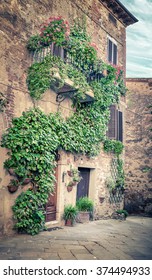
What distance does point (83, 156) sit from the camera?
28.6 ft

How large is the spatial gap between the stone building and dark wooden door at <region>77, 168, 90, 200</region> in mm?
36

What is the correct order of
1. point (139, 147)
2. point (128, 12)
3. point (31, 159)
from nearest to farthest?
point (31, 159), point (128, 12), point (139, 147)

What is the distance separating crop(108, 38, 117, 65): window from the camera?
1086 centimetres

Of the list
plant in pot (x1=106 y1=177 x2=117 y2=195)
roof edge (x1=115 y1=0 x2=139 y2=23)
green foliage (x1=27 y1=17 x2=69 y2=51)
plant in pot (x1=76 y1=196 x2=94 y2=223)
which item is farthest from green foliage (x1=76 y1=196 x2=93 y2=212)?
roof edge (x1=115 y1=0 x2=139 y2=23)

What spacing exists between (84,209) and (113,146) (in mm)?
2969

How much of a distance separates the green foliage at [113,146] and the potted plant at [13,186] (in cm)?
461

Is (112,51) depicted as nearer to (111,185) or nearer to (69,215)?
(111,185)

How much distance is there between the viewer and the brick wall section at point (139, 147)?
1299 cm

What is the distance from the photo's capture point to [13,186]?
5.92 metres

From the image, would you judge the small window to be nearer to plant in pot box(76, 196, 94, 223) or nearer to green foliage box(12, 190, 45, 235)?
plant in pot box(76, 196, 94, 223)

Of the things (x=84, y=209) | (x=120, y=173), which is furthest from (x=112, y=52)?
(x=84, y=209)

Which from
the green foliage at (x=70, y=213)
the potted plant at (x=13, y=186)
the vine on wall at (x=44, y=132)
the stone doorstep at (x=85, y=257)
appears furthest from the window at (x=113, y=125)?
the stone doorstep at (x=85, y=257)

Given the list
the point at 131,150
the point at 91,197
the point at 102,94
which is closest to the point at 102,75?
the point at 102,94

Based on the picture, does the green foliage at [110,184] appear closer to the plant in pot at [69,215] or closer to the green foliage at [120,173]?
the green foliage at [120,173]
